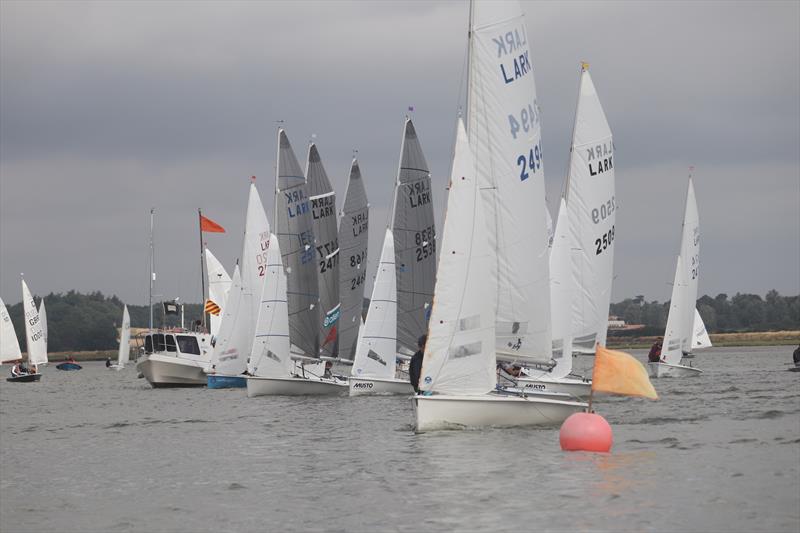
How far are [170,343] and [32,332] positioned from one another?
25.7m

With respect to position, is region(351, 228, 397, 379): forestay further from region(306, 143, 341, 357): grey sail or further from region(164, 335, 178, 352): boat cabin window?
region(164, 335, 178, 352): boat cabin window

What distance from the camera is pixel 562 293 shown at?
34781 mm

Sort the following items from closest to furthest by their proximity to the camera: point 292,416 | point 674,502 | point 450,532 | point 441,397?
1. point 450,532
2. point 674,502
3. point 441,397
4. point 292,416

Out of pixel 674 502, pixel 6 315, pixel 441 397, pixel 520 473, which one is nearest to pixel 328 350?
pixel 441 397

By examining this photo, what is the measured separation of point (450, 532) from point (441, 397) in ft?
29.7

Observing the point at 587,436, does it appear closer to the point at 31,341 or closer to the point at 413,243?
the point at 413,243

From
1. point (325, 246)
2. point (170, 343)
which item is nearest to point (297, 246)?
point (325, 246)

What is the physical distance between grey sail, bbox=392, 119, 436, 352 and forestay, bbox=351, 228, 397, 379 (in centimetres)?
242

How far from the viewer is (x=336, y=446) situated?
2392cm

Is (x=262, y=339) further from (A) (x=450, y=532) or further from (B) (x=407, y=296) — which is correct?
(A) (x=450, y=532)

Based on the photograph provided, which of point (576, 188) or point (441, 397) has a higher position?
point (576, 188)

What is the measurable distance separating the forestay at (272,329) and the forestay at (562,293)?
9698 mm

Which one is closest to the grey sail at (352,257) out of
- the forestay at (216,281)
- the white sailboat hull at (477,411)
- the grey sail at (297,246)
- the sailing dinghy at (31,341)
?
the grey sail at (297,246)

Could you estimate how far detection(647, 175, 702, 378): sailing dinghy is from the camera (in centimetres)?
5200
